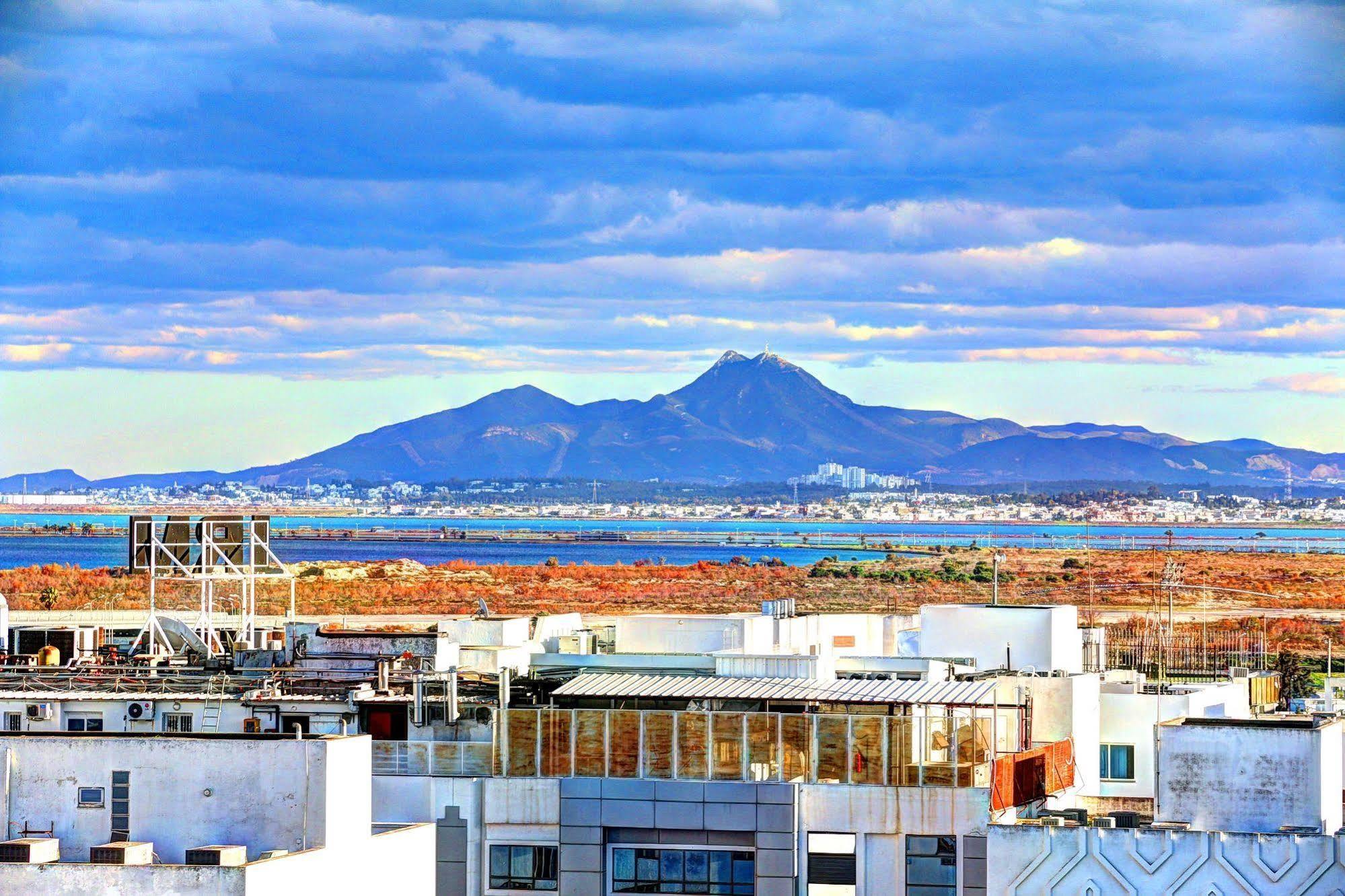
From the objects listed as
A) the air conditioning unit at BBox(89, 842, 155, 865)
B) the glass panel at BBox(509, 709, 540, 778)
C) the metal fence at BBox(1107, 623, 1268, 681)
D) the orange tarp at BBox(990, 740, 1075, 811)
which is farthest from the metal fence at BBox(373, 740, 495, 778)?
the metal fence at BBox(1107, 623, 1268, 681)

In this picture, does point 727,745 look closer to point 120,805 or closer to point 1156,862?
point 1156,862

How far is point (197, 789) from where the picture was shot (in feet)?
83.5

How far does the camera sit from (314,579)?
167 metres

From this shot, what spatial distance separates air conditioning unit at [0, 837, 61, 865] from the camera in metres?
23.1

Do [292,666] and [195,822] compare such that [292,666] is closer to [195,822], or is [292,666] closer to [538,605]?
[195,822]

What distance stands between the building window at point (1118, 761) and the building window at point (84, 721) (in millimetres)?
17131

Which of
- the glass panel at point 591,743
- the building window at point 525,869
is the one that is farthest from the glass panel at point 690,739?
the building window at point 525,869

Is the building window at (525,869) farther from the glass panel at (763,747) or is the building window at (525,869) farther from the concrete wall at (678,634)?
the concrete wall at (678,634)

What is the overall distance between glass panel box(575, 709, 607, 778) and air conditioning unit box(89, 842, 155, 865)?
9.21 m

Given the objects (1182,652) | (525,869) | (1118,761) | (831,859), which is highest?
(1118,761)

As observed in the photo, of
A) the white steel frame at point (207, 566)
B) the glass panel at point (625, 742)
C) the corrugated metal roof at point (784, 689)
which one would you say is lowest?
the glass panel at point (625, 742)

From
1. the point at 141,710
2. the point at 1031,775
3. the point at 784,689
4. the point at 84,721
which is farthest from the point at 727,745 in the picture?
the point at 84,721

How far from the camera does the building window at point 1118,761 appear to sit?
3797cm

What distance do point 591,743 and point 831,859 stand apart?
402 centimetres
